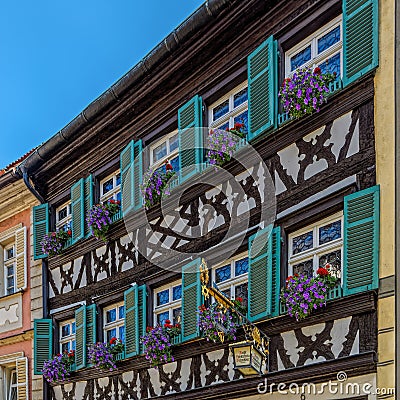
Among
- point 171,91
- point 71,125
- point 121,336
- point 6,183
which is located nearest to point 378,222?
point 171,91

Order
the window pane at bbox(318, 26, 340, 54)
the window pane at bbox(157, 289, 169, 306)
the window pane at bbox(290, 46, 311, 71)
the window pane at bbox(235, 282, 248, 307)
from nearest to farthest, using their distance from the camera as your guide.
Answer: the window pane at bbox(318, 26, 340, 54) → the window pane at bbox(290, 46, 311, 71) → the window pane at bbox(235, 282, 248, 307) → the window pane at bbox(157, 289, 169, 306)

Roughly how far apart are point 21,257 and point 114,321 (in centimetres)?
342

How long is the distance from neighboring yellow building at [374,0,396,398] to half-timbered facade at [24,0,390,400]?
0.08 metres

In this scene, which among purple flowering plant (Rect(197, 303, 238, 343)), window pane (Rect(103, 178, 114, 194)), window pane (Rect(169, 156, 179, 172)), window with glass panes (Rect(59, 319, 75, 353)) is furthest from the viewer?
window with glass panes (Rect(59, 319, 75, 353))

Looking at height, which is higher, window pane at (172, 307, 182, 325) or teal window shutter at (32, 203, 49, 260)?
teal window shutter at (32, 203, 49, 260)

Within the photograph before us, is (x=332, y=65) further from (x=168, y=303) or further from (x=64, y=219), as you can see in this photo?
(x=64, y=219)

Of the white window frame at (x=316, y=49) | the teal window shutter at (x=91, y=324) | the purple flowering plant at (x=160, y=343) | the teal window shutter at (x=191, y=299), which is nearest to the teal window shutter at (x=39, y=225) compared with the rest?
the teal window shutter at (x=91, y=324)

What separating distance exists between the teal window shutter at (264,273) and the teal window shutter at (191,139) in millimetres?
1652

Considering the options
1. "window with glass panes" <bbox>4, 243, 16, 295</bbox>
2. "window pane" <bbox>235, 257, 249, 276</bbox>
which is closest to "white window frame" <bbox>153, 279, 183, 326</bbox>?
"window pane" <bbox>235, 257, 249, 276</bbox>

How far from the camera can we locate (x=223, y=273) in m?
10.1

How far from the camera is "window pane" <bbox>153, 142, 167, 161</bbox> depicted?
38.6ft

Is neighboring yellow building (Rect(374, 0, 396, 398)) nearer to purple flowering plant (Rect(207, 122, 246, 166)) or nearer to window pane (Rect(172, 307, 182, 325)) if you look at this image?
purple flowering plant (Rect(207, 122, 246, 166))

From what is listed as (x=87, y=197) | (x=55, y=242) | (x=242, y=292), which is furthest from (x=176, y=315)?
(x=55, y=242)

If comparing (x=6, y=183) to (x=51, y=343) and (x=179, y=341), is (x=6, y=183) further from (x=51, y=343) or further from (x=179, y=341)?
(x=179, y=341)
